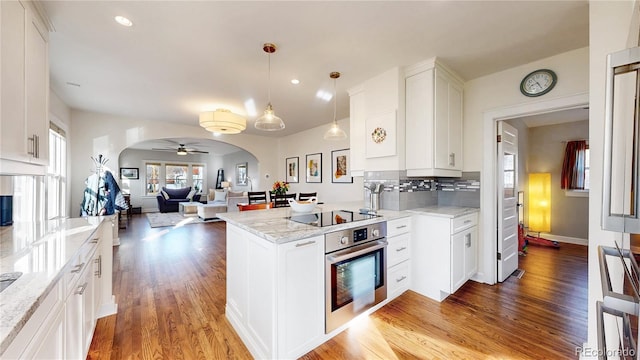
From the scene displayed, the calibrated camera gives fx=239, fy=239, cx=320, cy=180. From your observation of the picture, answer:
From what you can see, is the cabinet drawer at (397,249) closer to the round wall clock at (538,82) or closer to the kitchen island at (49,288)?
the round wall clock at (538,82)

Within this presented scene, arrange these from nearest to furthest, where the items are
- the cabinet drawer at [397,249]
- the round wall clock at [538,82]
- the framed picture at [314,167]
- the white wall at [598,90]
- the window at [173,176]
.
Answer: the white wall at [598,90] < the cabinet drawer at [397,249] < the round wall clock at [538,82] < the framed picture at [314,167] < the window at [173,176]

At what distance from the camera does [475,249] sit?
2918 mm

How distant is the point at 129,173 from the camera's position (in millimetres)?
9344

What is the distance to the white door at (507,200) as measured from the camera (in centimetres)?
294

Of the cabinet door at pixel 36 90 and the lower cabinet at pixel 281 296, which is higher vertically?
the cabinet door at pixel 36 90

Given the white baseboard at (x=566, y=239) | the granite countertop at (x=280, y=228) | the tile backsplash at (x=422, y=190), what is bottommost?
the white baseboard at (x=566, y=239)

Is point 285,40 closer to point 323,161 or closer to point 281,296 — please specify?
point 281,296

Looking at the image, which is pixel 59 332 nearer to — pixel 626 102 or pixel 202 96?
pixel 626 102

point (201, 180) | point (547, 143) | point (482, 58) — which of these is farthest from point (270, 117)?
point (201, 180)

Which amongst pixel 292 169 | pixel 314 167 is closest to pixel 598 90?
pixel 314 167

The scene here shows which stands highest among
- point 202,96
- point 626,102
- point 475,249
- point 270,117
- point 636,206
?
point 202,96

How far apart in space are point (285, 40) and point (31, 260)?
7.46ft

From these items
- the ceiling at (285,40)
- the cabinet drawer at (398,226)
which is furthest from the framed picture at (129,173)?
the cabinet drawer at (398,226)

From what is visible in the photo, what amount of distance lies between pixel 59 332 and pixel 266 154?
20.7ft
